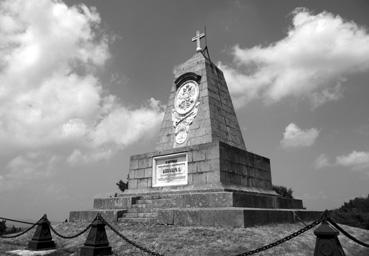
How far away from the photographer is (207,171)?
838 centimetres

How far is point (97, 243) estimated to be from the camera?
17.1 feet

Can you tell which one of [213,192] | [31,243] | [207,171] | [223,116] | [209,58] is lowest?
[31,243]

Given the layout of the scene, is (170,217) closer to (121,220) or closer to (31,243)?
(121,220)

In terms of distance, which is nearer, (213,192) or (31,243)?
(31,243)

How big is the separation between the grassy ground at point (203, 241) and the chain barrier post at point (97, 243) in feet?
0.82

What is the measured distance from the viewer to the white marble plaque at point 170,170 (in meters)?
8.93

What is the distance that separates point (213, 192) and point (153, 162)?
2789 millimetres

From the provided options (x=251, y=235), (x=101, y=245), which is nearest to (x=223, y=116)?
(x=251, y=235)

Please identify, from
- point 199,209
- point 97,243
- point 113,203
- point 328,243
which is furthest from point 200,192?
point 328,243

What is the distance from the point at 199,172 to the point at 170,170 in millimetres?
1139

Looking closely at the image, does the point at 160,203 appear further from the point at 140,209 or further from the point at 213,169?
the point at 213,169

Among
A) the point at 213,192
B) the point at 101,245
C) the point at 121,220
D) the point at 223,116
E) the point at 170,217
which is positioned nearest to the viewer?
the point at 101,245

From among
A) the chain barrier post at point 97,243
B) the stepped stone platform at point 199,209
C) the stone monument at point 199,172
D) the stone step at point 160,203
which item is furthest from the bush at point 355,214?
the chain barrier post at point 97,243

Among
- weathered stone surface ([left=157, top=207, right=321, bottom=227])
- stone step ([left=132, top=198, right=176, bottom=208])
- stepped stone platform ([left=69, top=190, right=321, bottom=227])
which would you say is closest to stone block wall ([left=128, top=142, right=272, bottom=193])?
stepped stone platform ([left=69, top=190, right=321, bottom=227])
